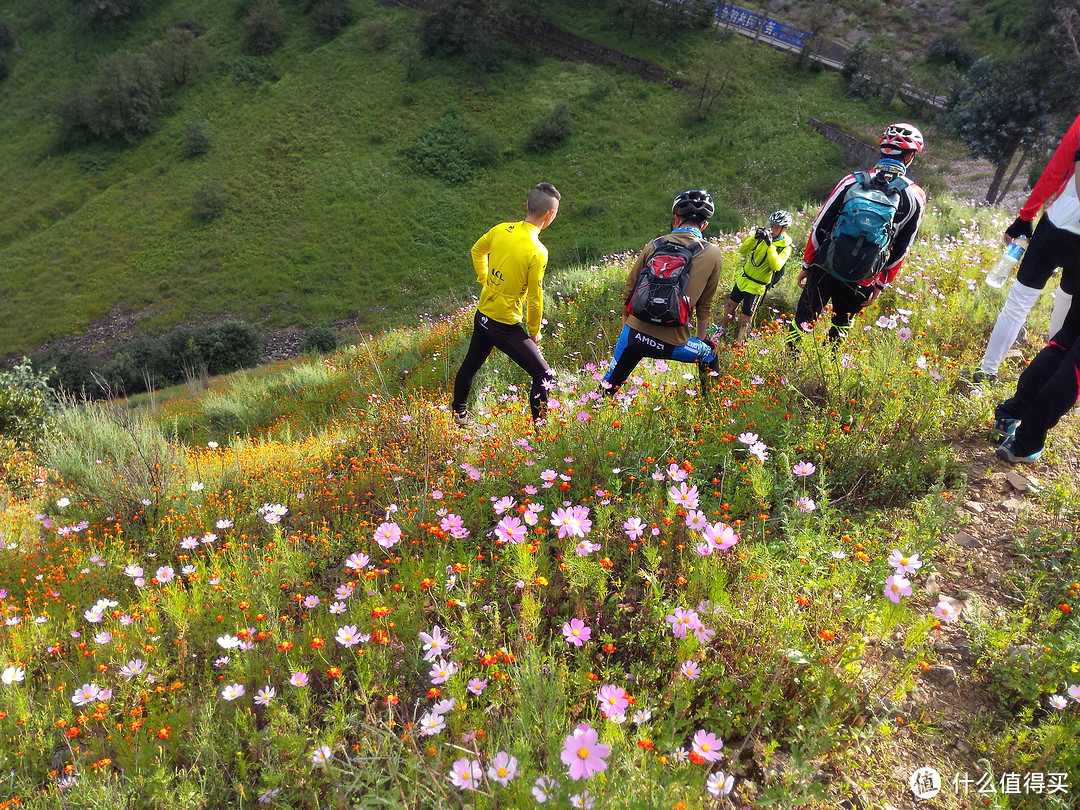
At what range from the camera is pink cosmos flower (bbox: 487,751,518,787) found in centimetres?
158

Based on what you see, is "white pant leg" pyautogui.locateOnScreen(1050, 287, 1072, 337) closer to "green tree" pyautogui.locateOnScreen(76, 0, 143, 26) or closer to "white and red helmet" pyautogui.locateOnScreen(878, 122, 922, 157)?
"white and red helmet" pyautogui.locateOnScreen(878, 122, 922, 157)

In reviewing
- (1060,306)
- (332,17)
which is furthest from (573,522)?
(332,17)

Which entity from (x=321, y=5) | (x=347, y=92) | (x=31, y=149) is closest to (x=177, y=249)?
(x=347, y=92)

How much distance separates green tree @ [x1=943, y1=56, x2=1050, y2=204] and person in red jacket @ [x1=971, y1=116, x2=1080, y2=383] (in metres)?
23.2

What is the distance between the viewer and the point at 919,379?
377 cm

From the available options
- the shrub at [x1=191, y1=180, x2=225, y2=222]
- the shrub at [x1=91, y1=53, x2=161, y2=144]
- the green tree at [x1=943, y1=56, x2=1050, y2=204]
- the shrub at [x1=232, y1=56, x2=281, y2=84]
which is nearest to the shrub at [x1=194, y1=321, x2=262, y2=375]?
the shrub at [x1=191, y1=180, x2=225, y2=222]

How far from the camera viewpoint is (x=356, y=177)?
113 ft

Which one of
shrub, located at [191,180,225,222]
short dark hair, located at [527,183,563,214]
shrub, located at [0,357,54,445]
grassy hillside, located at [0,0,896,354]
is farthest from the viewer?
shrub, located at [191,180,225,222]

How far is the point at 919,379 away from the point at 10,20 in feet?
241

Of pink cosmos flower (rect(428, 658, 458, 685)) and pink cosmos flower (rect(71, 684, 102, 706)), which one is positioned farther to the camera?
pink cosmos flower (rect(71, 684, 102, 706))

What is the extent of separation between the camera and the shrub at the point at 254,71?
132 ft

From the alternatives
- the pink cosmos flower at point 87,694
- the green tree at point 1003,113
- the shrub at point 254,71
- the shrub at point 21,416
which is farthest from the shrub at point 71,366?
the green tree at point 1003,113

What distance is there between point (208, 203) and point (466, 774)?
128ft

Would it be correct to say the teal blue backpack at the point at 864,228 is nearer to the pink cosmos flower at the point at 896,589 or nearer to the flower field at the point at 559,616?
the flower field at the point at 559,616
